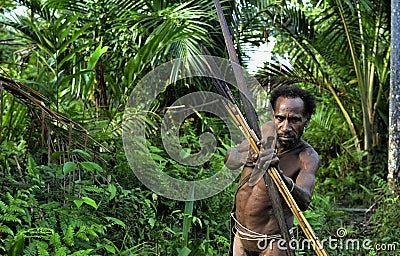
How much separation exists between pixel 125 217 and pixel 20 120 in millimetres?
Answer: 1356

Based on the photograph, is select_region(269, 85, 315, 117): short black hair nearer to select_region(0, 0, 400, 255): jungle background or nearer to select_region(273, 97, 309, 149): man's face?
select_region(273, 97, 309, 149): man's face

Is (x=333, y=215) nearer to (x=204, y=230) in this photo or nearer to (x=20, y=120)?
(x=204, y=230)

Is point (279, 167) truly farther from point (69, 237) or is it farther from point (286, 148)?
point (69, 237)

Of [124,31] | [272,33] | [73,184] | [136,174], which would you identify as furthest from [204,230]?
[272,33]

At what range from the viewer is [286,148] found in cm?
254

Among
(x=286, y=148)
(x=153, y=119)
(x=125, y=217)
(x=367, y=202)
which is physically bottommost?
(x=367, y=202)

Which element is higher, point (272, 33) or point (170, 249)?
point (272, 33)

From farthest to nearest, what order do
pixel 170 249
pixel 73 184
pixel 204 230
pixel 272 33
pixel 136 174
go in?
pixel 272 33 < pixel 204 230 < pixel 136 174 < pixel 170 249 < pixel 73 184

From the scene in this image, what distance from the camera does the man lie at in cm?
244

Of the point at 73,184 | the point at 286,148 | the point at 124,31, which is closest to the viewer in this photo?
the point at 286,148

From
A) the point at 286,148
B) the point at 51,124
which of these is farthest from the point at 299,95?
the point at 51,124

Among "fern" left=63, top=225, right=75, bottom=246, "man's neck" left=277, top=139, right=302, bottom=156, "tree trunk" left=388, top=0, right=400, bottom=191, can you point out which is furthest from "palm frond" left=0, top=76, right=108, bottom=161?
"tree trunk" left=388, top=0, right=400, bottom=191

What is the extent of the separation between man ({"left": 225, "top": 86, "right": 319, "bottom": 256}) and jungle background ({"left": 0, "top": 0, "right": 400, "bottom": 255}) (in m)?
0.92

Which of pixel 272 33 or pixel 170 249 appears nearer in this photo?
pixel 170 249
